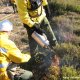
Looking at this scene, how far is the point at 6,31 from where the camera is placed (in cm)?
505

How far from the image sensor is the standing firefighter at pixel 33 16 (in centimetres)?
666

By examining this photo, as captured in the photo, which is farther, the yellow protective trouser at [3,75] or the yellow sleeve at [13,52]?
the yellow protective trouser at [3,75]

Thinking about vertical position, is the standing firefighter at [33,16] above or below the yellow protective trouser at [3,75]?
above

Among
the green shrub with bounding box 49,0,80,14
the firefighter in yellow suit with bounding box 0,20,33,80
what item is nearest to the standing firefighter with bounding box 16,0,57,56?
the firefighter in yellow suit with bounding box 0,20,33,80

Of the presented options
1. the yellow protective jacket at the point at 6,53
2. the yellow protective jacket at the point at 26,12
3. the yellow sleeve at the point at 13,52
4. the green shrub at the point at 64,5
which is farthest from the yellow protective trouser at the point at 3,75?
the green shrub at the point at 64,5

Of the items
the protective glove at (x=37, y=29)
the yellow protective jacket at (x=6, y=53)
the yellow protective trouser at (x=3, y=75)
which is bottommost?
the yellow protective trouser at (x=3, y=75)

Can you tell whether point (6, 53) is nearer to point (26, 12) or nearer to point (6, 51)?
point (6, 51)

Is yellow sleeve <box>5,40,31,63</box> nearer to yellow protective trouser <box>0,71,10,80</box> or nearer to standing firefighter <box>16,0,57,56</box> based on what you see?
yellow protective trouser <box>0,71,10,80</box>

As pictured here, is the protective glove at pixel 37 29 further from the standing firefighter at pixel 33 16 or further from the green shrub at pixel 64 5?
the green shrub at pixel 64 5

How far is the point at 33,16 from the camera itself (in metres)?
6.96

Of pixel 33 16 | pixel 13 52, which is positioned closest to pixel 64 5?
pixel 33 16

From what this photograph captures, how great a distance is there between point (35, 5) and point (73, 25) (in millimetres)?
2303

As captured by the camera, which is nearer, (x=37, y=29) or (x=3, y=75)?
(x=3, y=75)

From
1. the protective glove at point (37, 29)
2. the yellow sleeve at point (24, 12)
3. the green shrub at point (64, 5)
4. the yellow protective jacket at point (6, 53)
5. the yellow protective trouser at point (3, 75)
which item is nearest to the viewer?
the yellow protective jacket at point (6, 53)
